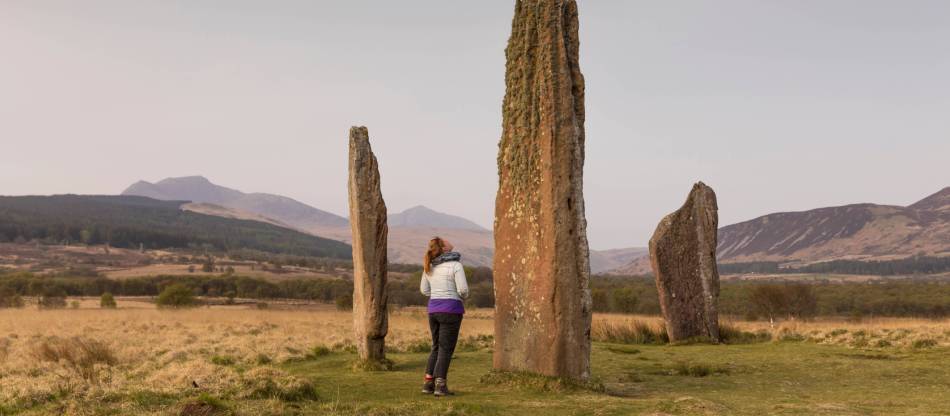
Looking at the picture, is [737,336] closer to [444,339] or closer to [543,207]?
[543,207]

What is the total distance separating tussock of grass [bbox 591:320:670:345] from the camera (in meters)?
20.6

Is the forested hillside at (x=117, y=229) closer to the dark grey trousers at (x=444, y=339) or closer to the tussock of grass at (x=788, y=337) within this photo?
the tussock of grass at (x=788, y=337)

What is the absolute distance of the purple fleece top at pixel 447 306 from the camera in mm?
9711

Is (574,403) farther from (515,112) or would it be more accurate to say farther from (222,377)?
(222,377)

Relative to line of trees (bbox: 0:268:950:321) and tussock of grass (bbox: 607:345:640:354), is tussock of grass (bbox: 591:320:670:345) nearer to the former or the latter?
tussock of grass (bbox: 607:345:640:354)

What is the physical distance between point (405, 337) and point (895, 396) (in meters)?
15.2

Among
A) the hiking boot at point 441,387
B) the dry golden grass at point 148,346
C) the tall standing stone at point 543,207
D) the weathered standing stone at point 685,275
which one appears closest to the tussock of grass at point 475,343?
the dry golden grass at point 148,346

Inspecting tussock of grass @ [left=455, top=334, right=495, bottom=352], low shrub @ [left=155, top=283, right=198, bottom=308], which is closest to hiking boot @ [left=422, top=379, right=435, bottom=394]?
tussock of grass @ [left=455, top=334, right=495, bottom=352]

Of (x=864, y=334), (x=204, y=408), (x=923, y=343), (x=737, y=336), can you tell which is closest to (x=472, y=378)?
(x=204, y=408)

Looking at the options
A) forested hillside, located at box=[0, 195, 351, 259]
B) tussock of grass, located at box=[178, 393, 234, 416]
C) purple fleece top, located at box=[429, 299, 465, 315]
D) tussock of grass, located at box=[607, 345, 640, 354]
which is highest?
forested hillside, located at box=[0, 195, 351, 259]

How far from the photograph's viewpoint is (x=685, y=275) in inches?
775

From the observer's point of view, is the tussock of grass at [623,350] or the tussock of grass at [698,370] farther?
the tussock of grass at [623,350]

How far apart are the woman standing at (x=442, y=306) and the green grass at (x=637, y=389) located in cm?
35

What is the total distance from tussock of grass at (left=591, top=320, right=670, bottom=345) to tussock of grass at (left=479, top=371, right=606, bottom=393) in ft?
Result: 35.3
